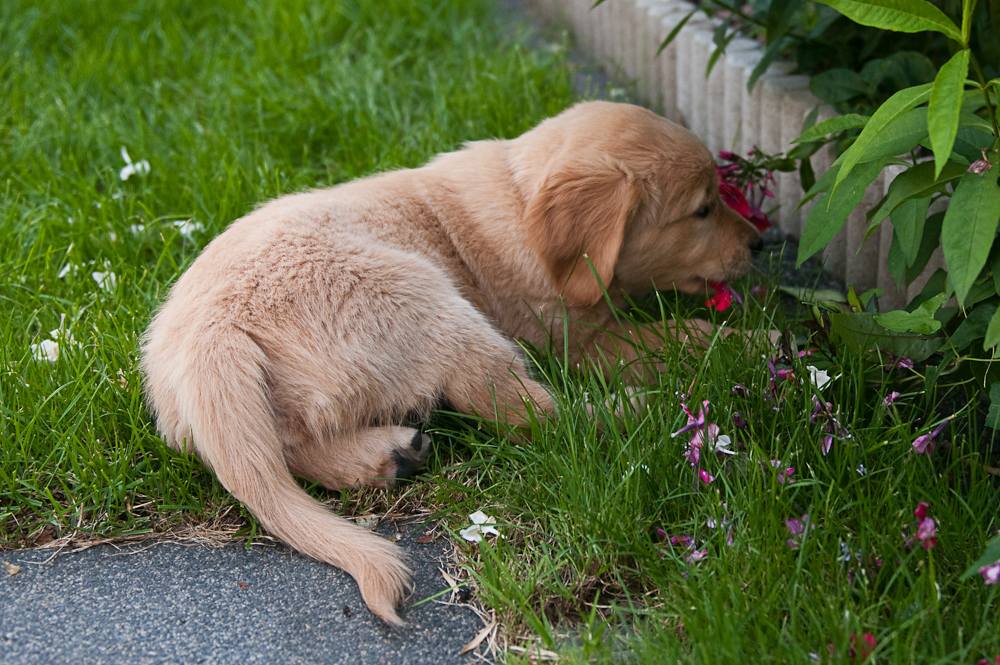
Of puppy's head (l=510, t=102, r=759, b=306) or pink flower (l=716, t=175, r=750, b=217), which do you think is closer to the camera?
puppy's head (l=510, t=102, r=759, b=306)

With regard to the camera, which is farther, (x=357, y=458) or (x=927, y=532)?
(x=357, y=458)

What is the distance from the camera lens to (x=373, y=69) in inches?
179

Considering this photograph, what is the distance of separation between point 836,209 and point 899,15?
1.50 ft

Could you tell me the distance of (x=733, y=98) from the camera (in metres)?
3.61

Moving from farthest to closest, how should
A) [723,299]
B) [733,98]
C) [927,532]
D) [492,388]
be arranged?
[733,98] < [723,299] < [492,388] < [927,532]

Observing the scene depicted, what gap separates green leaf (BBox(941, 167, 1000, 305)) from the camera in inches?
58.4

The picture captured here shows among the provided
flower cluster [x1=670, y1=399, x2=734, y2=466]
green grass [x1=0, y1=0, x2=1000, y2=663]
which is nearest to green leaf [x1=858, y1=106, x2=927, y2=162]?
green grass [x1=0, y1=0, x2=1000, y2=663]

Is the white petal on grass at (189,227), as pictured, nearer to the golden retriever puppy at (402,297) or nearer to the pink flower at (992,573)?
the golden retriever puppy at (402,297)

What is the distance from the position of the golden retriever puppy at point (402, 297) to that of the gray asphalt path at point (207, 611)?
0.08m

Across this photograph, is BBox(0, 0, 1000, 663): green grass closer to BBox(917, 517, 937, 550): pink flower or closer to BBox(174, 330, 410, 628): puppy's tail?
BBox(917, 517, 937, 550): pink flower

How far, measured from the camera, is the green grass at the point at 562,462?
1.71m

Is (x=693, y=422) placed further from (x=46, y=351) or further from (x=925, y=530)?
(x=46, y=351)

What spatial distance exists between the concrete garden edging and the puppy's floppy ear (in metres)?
0.65

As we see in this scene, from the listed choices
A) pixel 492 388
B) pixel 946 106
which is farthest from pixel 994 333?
pixel 492 388
